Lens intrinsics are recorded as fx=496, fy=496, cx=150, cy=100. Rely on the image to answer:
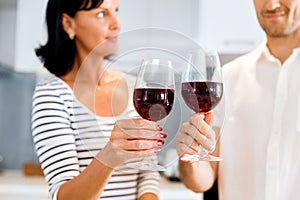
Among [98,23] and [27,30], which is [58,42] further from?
[27,30]

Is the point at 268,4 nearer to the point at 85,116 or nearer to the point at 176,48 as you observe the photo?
the point at 176,48

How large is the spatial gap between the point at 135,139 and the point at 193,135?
0.11 m

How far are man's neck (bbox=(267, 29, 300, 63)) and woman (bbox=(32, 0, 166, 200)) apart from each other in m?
0.46

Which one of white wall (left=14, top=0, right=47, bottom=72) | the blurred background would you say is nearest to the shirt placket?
the blurred background

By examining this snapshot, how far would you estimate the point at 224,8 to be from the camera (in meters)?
2.58

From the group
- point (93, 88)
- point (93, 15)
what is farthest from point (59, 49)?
point (93, 88)

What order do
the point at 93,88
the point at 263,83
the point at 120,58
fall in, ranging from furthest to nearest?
1. the point at 263,83
2. the point at 93,88
3. the point at 120,58

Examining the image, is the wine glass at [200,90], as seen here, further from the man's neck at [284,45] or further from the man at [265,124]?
the man's neck at [284,45]

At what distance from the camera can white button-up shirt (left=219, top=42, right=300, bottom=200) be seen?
4.26ft

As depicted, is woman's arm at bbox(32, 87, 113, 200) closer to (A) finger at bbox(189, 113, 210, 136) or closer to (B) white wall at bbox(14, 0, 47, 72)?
(A) finger at bbox(189, 113, 210, 136)

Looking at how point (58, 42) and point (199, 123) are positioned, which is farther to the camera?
point (58, 42)

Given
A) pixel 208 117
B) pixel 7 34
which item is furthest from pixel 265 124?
pixel 7 34

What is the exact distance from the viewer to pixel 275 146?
4.31ft

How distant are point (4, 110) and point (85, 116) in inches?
81.9
